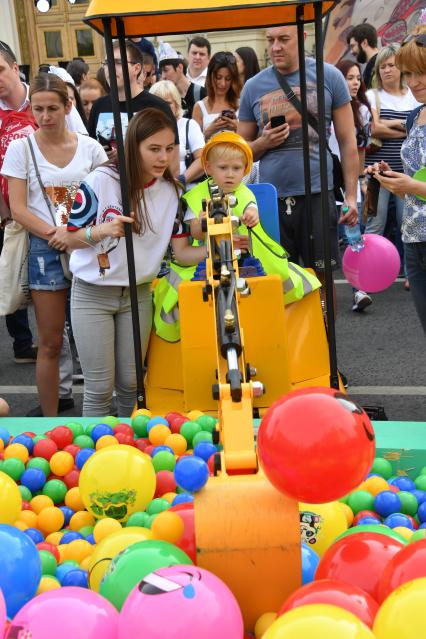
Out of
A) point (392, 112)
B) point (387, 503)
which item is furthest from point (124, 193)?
point (392, 112)

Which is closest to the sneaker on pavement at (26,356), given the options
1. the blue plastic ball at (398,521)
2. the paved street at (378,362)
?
the paved street at (378,362)

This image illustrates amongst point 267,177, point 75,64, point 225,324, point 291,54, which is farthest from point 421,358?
point 75,64

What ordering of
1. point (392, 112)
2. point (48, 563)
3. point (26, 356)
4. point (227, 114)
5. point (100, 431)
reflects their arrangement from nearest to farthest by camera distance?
1. point (48, 563)
2. point (100, 431)
3. point (227, 114)
4. point (26, 356)
5. point (392, 112)

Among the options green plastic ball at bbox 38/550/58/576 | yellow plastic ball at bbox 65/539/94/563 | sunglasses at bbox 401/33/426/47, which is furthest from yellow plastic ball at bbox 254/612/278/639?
sunglasses at bbox 401/33/426/47

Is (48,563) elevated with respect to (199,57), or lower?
lower

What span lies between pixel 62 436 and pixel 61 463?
229 mm

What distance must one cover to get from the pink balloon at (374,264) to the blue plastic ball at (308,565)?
2.76 meters

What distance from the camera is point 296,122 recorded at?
4.99 m

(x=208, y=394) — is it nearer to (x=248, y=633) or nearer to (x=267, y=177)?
(x=267, y=177)

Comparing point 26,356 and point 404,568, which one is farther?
point 26,356

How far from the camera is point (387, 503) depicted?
3137 mm

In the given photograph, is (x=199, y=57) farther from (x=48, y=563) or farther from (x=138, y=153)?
(x=48, y=563)

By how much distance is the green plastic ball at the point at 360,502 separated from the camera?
322 cm

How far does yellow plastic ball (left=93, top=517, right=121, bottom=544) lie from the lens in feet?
9.60
